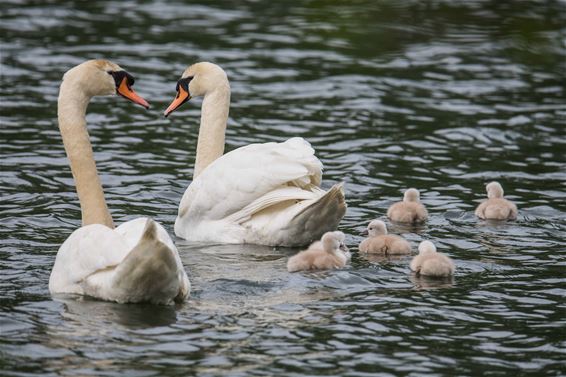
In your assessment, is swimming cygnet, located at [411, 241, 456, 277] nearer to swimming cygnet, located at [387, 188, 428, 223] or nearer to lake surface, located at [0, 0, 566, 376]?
lake surface, located at [0, 0, 566, 376]

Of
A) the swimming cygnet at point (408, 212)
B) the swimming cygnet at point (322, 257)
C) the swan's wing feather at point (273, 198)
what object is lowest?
the swimming cygnet at point (408, 212)

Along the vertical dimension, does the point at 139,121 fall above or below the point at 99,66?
below

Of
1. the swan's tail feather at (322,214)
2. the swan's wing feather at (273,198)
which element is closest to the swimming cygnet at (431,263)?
the swan's tail feather at (322,214)

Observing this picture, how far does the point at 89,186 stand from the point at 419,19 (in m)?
14.5

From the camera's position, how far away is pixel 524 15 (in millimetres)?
24750

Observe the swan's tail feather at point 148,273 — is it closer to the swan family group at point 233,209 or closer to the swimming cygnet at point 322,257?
the swan family group at point 233,209

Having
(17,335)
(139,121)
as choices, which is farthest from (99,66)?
(139,121)

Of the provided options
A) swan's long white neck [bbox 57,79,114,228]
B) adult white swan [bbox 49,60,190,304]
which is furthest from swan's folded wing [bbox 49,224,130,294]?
swan's long white neck [bbox 57,79,114,228]

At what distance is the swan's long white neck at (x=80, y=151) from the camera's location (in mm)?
11312

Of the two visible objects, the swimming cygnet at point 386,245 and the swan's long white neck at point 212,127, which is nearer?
the swimming cygnet at point 386,245

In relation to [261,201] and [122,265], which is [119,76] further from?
[122,265]

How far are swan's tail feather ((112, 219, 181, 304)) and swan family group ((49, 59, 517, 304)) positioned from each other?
30 millimetres

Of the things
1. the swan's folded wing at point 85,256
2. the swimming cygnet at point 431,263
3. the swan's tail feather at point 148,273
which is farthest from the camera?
the swimming cygnet at point 431,263

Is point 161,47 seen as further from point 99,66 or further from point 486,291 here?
point 486,291
